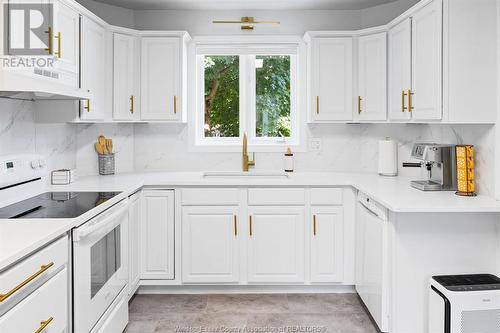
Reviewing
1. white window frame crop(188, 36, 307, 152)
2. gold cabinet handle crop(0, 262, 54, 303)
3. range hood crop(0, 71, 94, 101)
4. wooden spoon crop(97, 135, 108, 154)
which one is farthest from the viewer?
white window frame crop(188, 36, 307, 152)

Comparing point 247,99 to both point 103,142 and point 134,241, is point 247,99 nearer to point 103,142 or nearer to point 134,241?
point 103,142

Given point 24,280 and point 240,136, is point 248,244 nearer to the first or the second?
point 240,136

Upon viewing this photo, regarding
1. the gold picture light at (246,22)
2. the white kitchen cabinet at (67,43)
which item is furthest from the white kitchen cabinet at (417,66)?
the white kitchen cabinet at (67,43)

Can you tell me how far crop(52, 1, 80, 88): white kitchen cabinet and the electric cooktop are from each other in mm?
661

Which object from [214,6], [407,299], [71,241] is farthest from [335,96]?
[71,241]

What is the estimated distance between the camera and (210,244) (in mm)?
3256

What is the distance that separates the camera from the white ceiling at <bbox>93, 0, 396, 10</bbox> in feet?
12.0

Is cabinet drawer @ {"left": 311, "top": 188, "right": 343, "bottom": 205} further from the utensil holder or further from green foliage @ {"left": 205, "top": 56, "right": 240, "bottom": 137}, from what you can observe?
the utensil holder

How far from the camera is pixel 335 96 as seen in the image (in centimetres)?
362

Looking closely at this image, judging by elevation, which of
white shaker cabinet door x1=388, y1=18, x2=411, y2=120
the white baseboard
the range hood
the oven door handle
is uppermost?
white shaker cabinet door x1=388, y1=18, x2=411, y2=120

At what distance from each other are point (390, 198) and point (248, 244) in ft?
4.02

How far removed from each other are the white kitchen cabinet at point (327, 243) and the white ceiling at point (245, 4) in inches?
71.0

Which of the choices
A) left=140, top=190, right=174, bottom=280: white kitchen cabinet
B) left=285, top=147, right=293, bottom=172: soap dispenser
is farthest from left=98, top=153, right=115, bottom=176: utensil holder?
left=285, top=147, right=293, bottom=172: soap dispenser

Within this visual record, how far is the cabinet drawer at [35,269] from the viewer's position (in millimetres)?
1336
